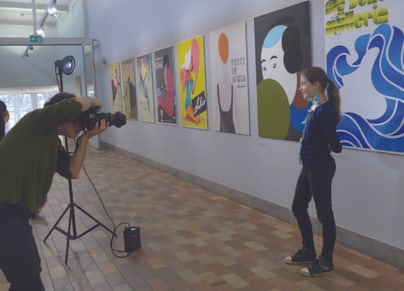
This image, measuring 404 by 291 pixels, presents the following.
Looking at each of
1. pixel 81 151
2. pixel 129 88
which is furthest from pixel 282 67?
pixel 129 88

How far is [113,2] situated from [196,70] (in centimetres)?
396

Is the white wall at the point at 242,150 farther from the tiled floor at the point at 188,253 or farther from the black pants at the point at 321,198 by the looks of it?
the black pants at the point at 321,198

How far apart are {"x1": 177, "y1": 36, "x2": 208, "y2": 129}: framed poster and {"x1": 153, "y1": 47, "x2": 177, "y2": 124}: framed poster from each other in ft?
0.80

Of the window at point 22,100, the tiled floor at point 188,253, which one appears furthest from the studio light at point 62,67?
the window at point 22,100

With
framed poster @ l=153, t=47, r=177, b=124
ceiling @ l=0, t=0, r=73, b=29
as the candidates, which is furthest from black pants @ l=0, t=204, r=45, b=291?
ceiling @ l=0, t=0, r=73, b=29

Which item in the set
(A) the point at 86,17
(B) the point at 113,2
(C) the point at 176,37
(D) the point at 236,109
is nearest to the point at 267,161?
(D) the point at 236,109

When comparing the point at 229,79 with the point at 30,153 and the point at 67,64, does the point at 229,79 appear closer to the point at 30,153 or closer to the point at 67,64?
the point at 67,64

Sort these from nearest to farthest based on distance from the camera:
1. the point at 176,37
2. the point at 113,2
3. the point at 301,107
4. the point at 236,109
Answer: the point at 301,107, the point at 236,109, the point at 176,37, the point at 113,2

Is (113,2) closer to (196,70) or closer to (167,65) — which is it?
→ (167,65)

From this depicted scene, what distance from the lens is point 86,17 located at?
10273 mm

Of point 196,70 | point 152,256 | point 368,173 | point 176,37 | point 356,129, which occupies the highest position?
point 176,37

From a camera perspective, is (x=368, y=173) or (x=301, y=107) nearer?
(x=368, y=173)

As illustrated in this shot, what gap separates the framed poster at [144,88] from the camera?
688 cm

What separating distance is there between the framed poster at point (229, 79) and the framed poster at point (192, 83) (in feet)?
0.78
